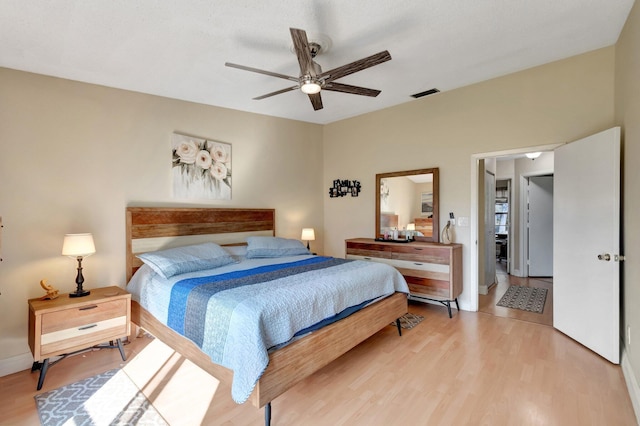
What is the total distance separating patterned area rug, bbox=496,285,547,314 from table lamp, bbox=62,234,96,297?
4.83 meters

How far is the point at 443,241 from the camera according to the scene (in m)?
3.95

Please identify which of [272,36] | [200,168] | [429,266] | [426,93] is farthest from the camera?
[426,93]

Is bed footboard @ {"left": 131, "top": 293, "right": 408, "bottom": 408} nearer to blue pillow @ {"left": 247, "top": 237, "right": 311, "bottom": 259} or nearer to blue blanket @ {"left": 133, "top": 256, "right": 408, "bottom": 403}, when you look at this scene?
blue blanket @ {"left": 133, "top": 256, "right": 408, "bottom": 403}

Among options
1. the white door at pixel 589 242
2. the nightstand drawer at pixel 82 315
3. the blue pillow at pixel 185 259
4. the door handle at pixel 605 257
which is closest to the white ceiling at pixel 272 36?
the white door at pixel 589 242

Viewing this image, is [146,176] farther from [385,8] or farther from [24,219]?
[385,8]

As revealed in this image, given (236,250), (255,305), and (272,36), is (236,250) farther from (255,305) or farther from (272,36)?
(272,36)

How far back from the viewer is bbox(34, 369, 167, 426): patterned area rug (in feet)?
Answer: 6.31

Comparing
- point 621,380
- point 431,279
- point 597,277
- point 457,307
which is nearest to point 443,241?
point 431,279

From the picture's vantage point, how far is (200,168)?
3.82 m

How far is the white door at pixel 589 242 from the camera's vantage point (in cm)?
251

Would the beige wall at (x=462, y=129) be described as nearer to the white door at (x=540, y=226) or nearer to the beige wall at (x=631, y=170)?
the beige wall at (x=631, y=170)

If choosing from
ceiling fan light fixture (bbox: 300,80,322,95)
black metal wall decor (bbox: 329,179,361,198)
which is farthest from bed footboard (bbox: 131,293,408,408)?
black metal wall decor (bbox: 329,179,361,198)

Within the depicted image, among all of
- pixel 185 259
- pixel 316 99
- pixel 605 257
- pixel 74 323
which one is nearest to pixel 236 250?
pixel 185 259

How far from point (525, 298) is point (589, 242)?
198 centimetres
